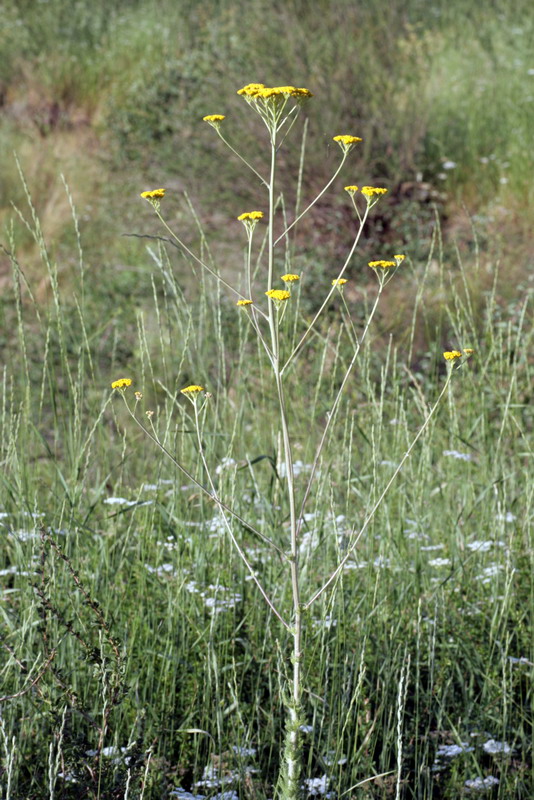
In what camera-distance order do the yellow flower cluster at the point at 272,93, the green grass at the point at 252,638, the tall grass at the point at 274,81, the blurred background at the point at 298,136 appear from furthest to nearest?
the tall grass at the point at 274,81 < the blurred background at the point at 298,136 < the green grass at the point at 252,638 < the yellow flower cluster at the point at 272,93

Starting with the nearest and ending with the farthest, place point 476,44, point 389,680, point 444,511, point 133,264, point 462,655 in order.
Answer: point 389,680 → point 462,655 → point 444,511 → point 133,264 → point 476,44

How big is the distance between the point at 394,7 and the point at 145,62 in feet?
8.27

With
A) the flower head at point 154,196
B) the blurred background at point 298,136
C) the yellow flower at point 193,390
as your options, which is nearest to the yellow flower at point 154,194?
the flower head at point 154,196

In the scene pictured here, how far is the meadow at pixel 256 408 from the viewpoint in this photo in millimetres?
1542

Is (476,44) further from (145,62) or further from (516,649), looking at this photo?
(516,649)

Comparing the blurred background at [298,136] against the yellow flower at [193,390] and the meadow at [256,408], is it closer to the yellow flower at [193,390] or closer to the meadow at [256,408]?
the meadow at [256,408]

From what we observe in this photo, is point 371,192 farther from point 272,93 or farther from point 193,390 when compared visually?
point 193,390

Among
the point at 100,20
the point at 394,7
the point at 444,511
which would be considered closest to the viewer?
the point at 444,511

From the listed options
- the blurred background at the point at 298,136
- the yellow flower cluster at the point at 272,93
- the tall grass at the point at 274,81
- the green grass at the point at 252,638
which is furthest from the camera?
the tall grass at the point at 274,81

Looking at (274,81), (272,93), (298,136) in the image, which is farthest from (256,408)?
(274,81)

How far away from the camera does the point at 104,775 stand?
1414mm

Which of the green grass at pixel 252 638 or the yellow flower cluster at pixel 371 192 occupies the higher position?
the yellow flower cluster at pixel 371 192

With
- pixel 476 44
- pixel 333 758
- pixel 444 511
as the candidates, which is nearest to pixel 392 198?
pixel 476 44

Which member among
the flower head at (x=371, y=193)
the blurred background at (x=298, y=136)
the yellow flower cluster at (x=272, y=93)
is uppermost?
the yellow flower cluster at (x=272, y=93)
